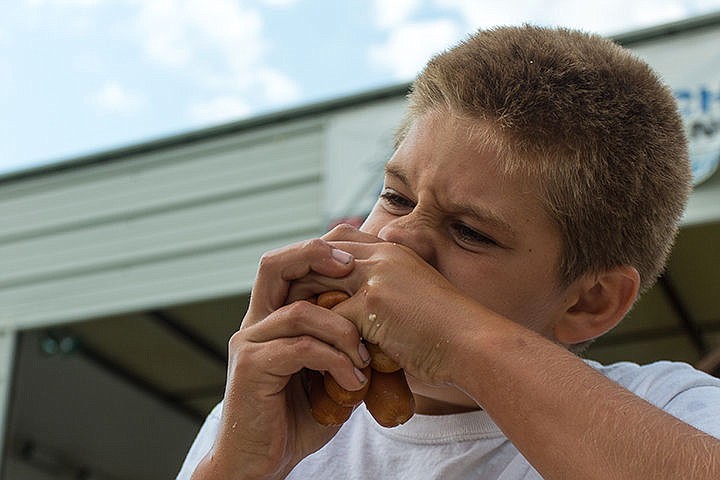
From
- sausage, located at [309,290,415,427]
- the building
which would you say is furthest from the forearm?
the building

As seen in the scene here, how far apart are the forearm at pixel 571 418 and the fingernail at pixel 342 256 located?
22 cm

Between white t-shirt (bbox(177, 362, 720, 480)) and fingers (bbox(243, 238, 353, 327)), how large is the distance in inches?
17.8

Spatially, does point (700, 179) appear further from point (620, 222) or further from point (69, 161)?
point (69, 161)

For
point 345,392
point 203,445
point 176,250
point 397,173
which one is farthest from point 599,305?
point 176,250

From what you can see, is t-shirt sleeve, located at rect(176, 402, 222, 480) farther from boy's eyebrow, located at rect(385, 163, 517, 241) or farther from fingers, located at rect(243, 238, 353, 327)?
boy's eyebrow, located at rect(385, 163, 517, 241)

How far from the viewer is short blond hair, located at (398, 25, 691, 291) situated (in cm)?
158

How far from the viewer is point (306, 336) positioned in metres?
1.43

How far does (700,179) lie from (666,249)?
3.30m

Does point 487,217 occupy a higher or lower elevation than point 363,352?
higher

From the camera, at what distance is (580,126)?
1590 mm

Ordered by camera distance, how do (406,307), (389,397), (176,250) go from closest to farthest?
1. (406,307)
2. (389,397)
3. (176,250)

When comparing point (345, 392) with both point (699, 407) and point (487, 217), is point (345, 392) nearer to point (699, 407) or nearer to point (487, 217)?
point (487, 217)

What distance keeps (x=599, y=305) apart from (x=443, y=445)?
0.37 meters

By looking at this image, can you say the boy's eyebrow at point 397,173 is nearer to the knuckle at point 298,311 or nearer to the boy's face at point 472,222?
the boy's face at point 472,222
